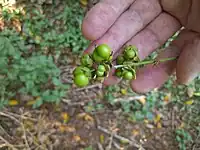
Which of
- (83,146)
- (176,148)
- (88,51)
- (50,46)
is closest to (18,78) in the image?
(50,46)

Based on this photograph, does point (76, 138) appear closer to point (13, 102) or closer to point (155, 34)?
point (13, 102)

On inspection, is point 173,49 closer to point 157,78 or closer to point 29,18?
point 157,78

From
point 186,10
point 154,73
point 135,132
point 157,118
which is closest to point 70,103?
point 135,132

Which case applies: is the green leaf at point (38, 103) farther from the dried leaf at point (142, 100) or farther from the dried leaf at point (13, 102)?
the dried leaf at point (142, 100)

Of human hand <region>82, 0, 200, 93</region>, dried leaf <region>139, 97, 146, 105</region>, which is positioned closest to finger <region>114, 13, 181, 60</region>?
human hand <region>82, 0, 200, 93</region>

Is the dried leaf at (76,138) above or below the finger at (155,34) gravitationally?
below

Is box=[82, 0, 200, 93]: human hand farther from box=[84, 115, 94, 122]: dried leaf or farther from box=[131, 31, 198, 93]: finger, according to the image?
box=[84, 115, 94, 122]: dried leaf

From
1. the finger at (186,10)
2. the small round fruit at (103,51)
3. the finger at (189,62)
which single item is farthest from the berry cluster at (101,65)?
the finger at (186,10)
